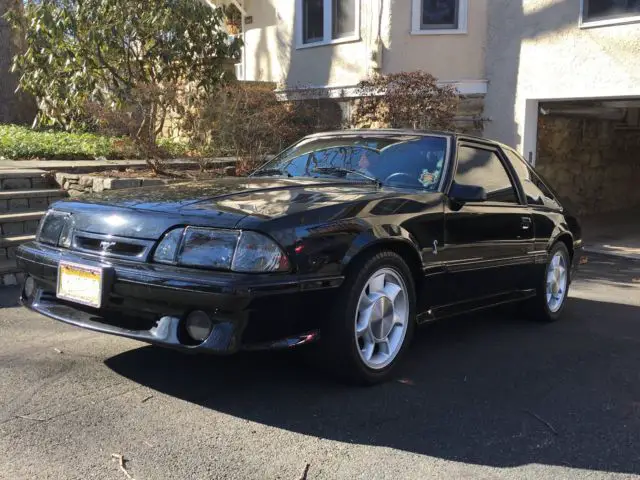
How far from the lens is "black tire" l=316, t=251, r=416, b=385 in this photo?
11.3 ft

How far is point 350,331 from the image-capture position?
11.3ft

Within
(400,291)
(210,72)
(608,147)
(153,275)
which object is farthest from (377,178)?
(608,147)

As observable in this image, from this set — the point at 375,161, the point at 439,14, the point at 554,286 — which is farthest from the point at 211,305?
the point at 439,14

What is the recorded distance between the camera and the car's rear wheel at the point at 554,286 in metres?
5.43

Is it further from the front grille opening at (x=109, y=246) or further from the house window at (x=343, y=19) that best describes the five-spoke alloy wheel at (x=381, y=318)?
the house window at (x=343, y=19)

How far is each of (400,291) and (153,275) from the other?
4.71 ft

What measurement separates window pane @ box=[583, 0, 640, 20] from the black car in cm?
626

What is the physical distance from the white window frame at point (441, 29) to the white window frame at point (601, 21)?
193cm

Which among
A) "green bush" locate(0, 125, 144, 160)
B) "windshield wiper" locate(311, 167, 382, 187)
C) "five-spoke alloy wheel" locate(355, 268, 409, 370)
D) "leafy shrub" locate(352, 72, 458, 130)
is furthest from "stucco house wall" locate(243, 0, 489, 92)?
"five-spoke alloy wheel" locate(355, 268, 409, 370)

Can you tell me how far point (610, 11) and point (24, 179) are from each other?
8.46m

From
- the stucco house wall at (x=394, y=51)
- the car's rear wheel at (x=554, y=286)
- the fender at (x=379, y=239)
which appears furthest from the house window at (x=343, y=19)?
the fender at (x=379, y=239)

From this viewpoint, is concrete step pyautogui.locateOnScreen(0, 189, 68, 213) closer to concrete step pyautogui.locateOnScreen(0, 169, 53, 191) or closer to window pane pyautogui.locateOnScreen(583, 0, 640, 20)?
concrete step pyautogui.locateOnScreen(0, 169, 53, 191)

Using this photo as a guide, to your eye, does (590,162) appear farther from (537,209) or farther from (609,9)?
(537,209)

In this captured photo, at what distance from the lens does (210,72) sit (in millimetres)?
11156
